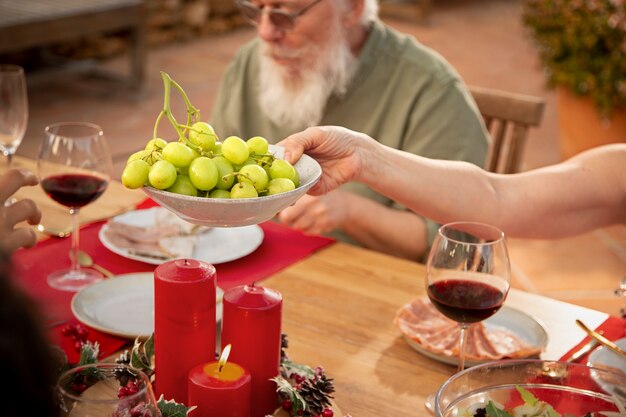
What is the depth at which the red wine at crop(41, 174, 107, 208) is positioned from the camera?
163 centimetres

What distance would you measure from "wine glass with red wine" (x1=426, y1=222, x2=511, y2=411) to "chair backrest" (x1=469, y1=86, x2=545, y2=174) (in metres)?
1.10

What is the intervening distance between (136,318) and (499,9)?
8.68m

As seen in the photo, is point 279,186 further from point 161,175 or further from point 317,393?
point 317,393

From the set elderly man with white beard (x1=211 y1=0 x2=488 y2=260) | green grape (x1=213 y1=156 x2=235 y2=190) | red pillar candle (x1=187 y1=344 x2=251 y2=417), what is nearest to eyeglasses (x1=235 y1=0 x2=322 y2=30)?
elderly man with white beard (x1=211 y1=0 x2=488 y2=260)

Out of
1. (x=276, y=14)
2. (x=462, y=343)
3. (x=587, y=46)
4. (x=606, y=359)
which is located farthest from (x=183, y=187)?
(x=587, y=46)

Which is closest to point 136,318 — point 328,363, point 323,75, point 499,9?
point 328,363

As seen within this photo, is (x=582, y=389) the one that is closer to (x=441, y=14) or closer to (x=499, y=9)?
(x=441, y=14)

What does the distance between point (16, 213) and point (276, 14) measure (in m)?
1.08

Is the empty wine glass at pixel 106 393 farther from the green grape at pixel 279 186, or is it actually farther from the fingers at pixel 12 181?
the fingers at pixel 12 181

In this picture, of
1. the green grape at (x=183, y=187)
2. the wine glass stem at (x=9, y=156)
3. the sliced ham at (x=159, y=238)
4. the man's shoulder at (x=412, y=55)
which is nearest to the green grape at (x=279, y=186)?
the green grape at (x=183, y=187)

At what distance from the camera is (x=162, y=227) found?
1732 millimetres

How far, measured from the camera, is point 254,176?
3.86 ft

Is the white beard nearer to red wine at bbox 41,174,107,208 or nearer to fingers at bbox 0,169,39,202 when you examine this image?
red wine at bbox 41,174,107,208

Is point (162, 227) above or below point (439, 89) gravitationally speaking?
below
